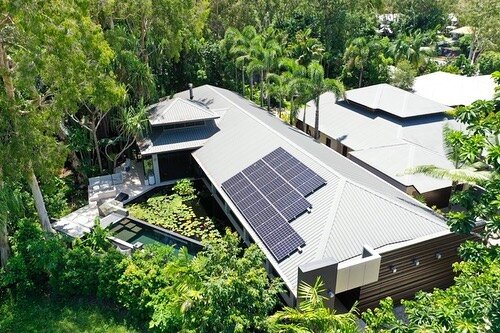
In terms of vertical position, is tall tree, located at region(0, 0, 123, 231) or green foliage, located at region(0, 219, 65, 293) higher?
tall tree, located at region(0, 0, 123, 231)

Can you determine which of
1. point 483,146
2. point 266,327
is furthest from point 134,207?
point 483,146

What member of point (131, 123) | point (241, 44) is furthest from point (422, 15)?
point (131, 123)

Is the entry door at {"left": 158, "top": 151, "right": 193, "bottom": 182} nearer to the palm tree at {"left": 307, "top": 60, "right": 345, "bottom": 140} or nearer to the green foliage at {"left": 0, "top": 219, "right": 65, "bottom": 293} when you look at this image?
the green foliage at {"left": 0, "top": 219, "right": 65, "bottom": 293}

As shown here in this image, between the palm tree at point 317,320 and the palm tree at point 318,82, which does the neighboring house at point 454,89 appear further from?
the palm tree at point 317,320

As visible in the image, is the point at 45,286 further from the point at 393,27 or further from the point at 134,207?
the point at 393,27

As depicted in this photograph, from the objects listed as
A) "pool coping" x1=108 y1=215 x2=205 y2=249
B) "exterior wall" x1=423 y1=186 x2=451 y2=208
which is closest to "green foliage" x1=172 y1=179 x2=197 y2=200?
"pool coping" x1=108 y1=215 x2=205 y2=249
